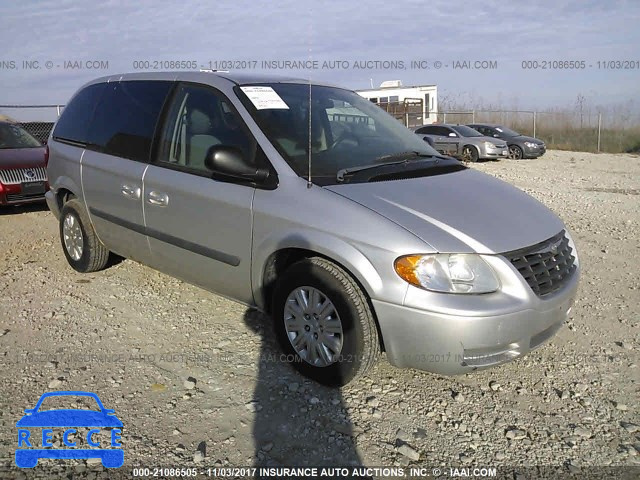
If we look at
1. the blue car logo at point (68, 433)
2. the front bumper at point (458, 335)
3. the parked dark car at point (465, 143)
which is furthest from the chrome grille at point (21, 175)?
the parked dark car at point (465, 143)

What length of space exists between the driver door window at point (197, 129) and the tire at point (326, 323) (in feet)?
3.12

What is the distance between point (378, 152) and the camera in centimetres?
388

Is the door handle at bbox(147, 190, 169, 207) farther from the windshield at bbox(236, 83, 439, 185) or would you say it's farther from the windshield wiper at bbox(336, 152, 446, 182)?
the windshield wiper at bbox(336, 152, 446, 182)

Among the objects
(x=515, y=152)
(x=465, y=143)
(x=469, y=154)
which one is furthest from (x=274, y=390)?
(x=515, y=152)

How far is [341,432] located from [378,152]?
1901mm

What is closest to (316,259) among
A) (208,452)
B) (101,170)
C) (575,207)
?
(208,452)

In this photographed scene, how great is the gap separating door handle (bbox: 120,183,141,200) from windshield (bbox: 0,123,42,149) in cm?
577

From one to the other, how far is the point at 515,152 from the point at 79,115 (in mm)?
19163

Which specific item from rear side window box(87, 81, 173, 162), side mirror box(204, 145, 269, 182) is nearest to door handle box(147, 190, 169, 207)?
rear side window box(87, 81, 173, 162)

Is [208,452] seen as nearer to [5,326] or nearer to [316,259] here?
[316,259]

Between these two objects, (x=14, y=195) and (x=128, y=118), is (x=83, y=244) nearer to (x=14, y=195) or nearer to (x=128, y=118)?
(x=128, y=118)

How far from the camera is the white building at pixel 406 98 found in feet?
101

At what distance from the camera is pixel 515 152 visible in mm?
21594

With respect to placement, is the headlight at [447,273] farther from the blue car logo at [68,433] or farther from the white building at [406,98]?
the white building at [406,98]
